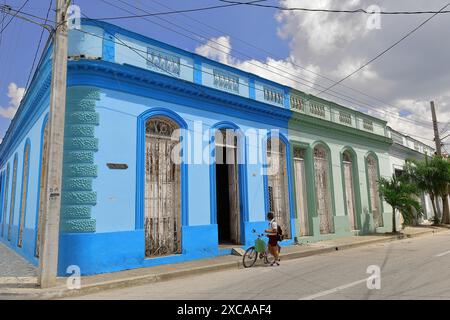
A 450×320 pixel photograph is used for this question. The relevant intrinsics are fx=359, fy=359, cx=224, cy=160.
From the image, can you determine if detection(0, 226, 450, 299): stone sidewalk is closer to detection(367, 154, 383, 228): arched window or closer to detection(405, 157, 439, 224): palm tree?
detection(367, 154, 383, 228): arched window

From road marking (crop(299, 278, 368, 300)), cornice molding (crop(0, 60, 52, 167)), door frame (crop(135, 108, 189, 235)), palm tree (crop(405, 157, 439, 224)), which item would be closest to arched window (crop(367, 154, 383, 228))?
palm tree (crop(405, 157, 439, 224))

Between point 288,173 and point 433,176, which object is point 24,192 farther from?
point 433,176

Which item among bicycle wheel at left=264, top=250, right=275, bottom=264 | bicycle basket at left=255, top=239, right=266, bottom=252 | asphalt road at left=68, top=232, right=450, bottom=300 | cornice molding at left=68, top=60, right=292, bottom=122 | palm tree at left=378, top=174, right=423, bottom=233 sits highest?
cornice molding at left=68, top=60, right=292, bottom=122

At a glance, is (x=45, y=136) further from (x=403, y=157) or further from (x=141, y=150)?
(x=403, y=157)

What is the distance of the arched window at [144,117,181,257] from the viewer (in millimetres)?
9836

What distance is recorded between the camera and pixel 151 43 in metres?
10.3

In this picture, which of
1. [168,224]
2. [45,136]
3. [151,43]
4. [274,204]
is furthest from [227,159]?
[45,136]

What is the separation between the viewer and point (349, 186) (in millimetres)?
17062

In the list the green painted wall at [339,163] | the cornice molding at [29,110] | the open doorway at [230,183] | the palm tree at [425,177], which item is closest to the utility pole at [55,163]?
the cornice molding at [29,110]

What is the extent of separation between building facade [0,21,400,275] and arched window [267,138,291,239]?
0.04 m

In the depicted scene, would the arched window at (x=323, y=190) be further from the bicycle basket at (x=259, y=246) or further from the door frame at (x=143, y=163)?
the door frame at (x=143, y=163)

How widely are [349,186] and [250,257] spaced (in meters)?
9.13

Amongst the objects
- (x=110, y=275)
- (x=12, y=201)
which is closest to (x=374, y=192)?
(x=110, y=275)

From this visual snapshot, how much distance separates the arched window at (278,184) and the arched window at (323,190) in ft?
6.58
